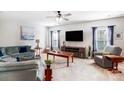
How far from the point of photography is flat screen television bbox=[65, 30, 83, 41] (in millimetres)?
6343

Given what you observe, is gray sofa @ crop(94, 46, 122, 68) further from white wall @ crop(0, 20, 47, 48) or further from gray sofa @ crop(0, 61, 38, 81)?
gray sofa @ crop(0, 61, 38, 81)

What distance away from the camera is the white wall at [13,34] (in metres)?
5.31

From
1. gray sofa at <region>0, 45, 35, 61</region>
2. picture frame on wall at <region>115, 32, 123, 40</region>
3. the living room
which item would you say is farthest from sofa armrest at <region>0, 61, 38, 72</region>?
picture frame on wall at <region>115, 32, 123, 40</region>

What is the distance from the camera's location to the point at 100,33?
509 centimetres

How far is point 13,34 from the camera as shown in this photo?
5.66 metres

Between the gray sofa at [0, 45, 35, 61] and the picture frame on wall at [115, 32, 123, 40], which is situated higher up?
the picture frame on wall at [115, 32, 123, 40]

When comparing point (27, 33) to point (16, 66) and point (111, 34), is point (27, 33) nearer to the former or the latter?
point (111, 34)

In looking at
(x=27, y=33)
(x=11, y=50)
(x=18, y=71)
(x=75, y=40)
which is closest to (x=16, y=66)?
(x=18, y=71)
